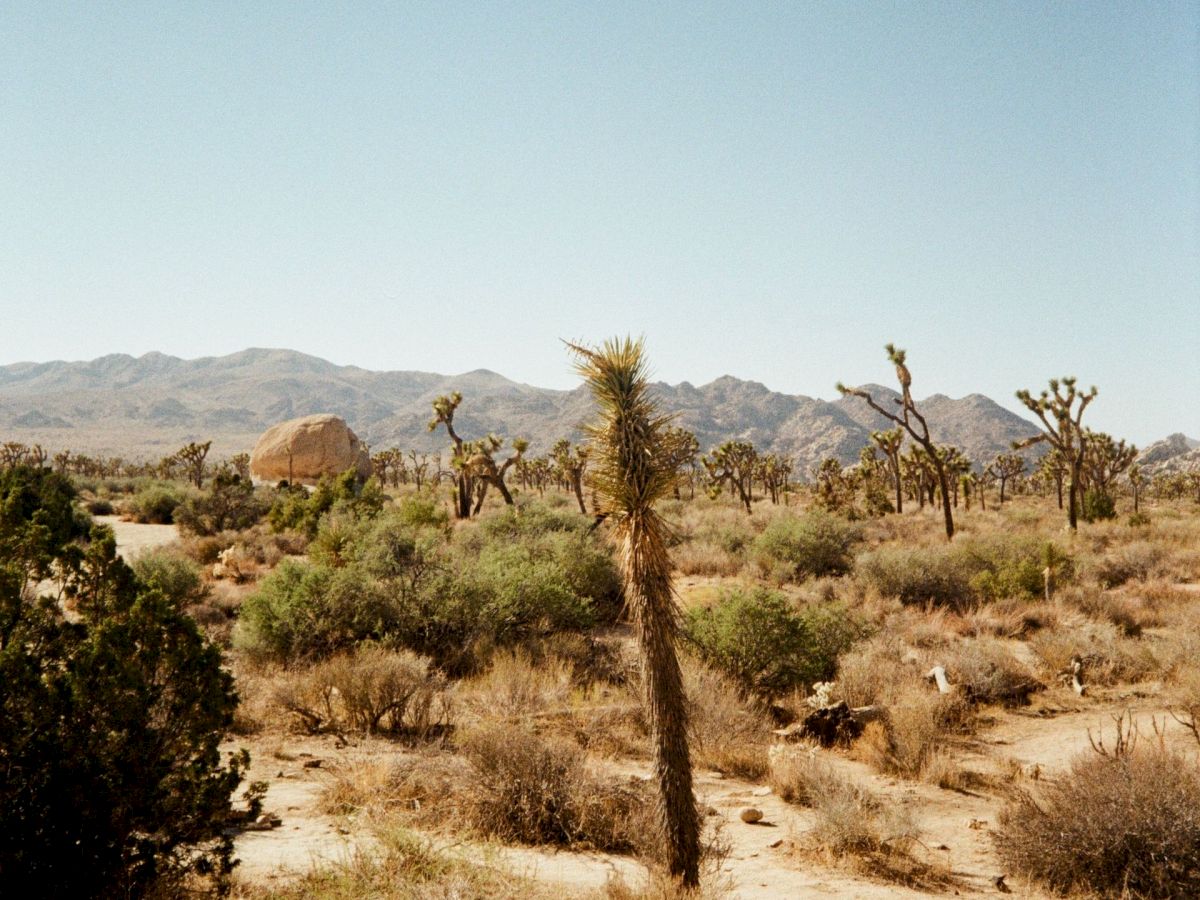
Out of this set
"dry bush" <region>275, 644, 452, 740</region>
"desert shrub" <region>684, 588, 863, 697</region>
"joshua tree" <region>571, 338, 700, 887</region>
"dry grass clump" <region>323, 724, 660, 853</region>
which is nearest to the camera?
"joshua tree" <region>571, 338, 700, 887</region>

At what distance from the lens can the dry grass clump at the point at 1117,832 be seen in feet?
18.5

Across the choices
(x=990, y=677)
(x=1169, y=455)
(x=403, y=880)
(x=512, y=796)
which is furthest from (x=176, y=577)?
(x=1169, y=455)

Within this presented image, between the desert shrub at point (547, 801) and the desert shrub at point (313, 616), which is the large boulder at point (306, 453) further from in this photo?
the desert shrub at point (547, 801)

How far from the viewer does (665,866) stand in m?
5.42

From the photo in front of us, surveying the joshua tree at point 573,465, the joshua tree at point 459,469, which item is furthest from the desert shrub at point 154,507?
the joshua tree at point 573,465

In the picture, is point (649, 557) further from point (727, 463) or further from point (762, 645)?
point (727, 463)

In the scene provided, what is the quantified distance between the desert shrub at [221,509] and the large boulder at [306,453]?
11041 millimetres

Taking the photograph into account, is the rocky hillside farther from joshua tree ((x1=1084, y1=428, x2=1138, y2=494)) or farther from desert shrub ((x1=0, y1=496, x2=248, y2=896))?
desert shrub ((x1=0, y1=496, x2=248, y2=896))

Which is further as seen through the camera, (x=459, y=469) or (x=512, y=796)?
(x=459, y=469)

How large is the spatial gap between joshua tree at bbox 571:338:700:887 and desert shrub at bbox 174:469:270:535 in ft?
74.3

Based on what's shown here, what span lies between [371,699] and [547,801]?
3557mm

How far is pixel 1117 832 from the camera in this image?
5832 millimetres

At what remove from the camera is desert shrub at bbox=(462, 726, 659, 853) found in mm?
6590

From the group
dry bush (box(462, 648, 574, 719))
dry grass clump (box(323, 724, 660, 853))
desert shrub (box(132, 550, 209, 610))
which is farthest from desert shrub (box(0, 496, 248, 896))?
desert shrub (box(132, 550, 209, 610))
